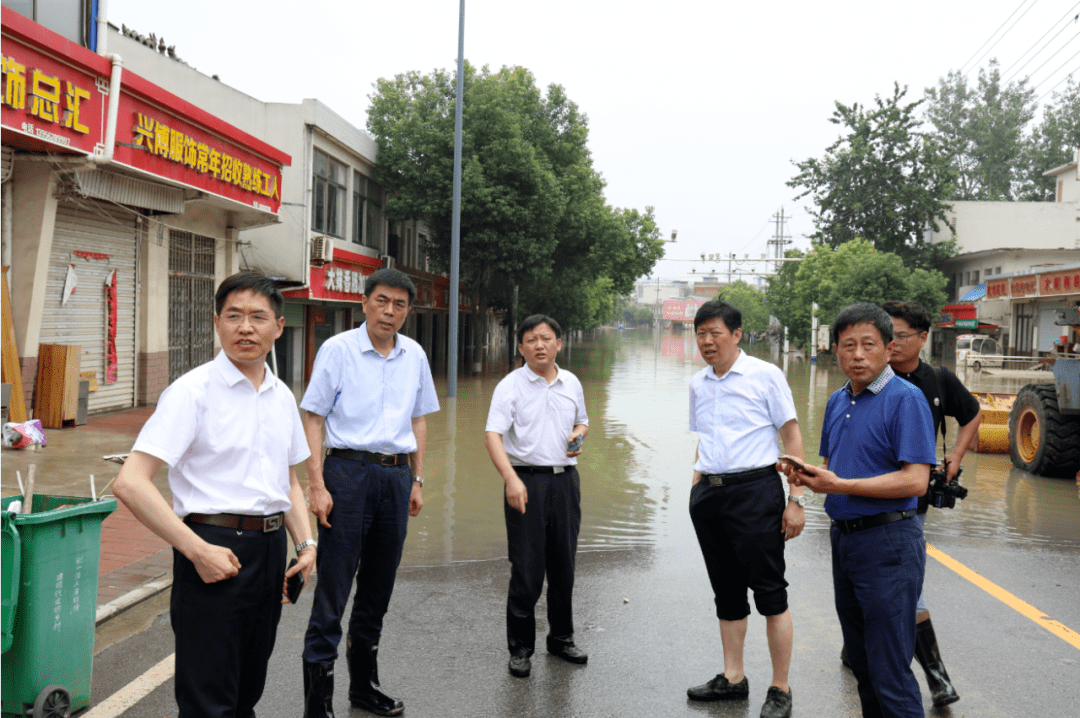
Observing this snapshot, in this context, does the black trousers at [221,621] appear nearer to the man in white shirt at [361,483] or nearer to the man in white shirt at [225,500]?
the man in white shirt at [225,500]

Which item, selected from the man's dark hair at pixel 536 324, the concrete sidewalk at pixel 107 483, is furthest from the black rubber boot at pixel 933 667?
the concrete sidewalk at pixel 107 483

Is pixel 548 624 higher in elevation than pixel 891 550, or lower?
lower

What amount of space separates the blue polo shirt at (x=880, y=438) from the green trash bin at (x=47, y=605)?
314 centimetres

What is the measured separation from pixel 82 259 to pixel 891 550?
12.5m

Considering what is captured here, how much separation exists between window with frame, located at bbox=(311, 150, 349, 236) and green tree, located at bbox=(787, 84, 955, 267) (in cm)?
3075

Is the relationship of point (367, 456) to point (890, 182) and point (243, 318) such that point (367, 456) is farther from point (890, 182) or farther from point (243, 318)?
point (890, 182)

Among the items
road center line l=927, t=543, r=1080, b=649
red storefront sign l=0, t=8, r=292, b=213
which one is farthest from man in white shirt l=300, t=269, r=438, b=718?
red storefront sign l=0, t=8, r=292, b=213

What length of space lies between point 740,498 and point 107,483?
6.52 metres

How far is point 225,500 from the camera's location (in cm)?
288

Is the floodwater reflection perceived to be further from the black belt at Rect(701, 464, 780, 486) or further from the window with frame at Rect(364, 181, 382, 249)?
the window with frame at Rect(364, 181, 382, 249)

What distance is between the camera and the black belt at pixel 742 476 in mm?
4238

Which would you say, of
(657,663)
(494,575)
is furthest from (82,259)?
(657,663)

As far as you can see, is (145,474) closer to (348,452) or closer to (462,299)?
(348,452)

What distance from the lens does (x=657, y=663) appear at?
15.3ft
